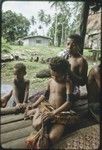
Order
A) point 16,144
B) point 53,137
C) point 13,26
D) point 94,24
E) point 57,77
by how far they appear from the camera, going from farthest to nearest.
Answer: point 13,26 < point 94,24 < point 57,77 < point 53,137 < point 16,144

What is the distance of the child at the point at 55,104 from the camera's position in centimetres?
418

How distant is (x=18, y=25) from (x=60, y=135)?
37147 mm

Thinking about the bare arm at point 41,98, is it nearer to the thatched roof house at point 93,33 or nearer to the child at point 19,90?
the child at point 19,90

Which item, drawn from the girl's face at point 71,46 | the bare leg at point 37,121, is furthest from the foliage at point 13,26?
the bare leg at point 37,121

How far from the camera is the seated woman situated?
4.93m

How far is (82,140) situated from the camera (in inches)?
169

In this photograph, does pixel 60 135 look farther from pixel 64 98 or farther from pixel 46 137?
pixel 64 98

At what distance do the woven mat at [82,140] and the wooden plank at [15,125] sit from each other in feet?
2.02

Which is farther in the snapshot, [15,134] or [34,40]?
[34,40]

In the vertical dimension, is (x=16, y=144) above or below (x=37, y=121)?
below

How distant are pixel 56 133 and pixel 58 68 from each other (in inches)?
34.9

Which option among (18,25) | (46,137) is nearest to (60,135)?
(46,137)

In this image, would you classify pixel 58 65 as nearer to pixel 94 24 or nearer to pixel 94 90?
pixel 94 90

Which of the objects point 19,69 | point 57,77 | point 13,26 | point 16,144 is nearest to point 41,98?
point 57,77
